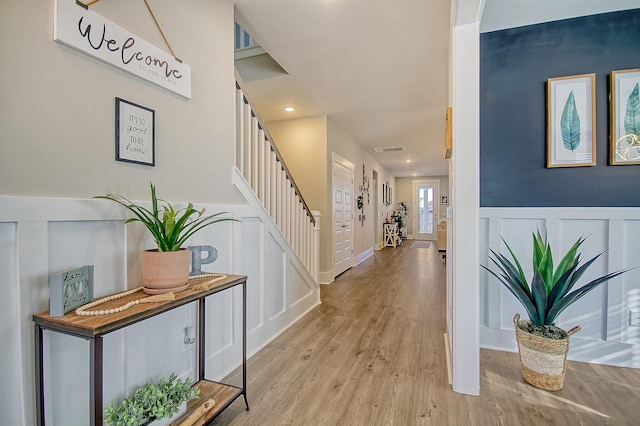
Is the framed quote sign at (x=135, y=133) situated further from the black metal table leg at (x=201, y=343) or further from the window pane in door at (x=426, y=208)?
the window pane in door at (x=426, y=208)

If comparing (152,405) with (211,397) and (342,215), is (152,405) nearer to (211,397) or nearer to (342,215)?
(211,397)

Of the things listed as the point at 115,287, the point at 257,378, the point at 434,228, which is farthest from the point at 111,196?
the point at 434,228

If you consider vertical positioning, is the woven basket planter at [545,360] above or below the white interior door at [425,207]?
below

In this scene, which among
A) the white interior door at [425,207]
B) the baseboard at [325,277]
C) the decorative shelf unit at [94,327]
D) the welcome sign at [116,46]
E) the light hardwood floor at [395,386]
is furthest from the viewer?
the white interior door at [425,207]

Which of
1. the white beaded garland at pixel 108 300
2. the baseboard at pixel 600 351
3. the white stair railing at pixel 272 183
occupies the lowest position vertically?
the baseboard at pixel 600 351

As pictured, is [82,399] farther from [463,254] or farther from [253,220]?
[463,254]

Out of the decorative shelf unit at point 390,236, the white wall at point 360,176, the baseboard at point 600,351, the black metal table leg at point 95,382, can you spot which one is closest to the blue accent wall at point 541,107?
the baseboard at point 600,351

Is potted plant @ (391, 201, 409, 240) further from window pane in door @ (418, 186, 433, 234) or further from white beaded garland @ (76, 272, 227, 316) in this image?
white beaded garland @ (76, 272, 227, 316)

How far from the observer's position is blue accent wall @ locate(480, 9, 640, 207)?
208cm

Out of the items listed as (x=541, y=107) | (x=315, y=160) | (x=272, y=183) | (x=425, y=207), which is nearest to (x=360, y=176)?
(x=315, y=160)

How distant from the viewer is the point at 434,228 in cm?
1111

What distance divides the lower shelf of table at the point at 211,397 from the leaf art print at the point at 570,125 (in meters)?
2.66

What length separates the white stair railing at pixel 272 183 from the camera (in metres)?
2.31

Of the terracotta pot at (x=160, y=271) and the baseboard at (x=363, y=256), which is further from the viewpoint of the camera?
the baseboard at (x=363, y=256)
